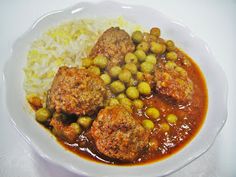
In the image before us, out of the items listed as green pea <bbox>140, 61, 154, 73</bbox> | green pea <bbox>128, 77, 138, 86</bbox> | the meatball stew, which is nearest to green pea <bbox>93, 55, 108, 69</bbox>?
the meatball stew

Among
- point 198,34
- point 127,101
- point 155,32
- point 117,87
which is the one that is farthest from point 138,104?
point 198,34

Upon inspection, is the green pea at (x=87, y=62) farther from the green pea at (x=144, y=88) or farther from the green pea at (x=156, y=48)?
the green pea at (x=156, y=48)

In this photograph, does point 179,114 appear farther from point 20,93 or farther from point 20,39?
point 20,39

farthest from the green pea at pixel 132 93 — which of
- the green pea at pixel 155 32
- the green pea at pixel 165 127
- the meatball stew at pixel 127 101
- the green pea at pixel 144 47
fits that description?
the green pea at pixel 155 32

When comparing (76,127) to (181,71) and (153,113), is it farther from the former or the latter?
(181,71)

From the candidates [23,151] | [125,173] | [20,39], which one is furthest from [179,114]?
[20,39]

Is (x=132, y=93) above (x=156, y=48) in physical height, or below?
below

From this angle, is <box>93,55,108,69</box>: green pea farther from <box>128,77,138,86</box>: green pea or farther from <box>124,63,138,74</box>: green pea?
<box>128,77,138,86</box>: green pea
